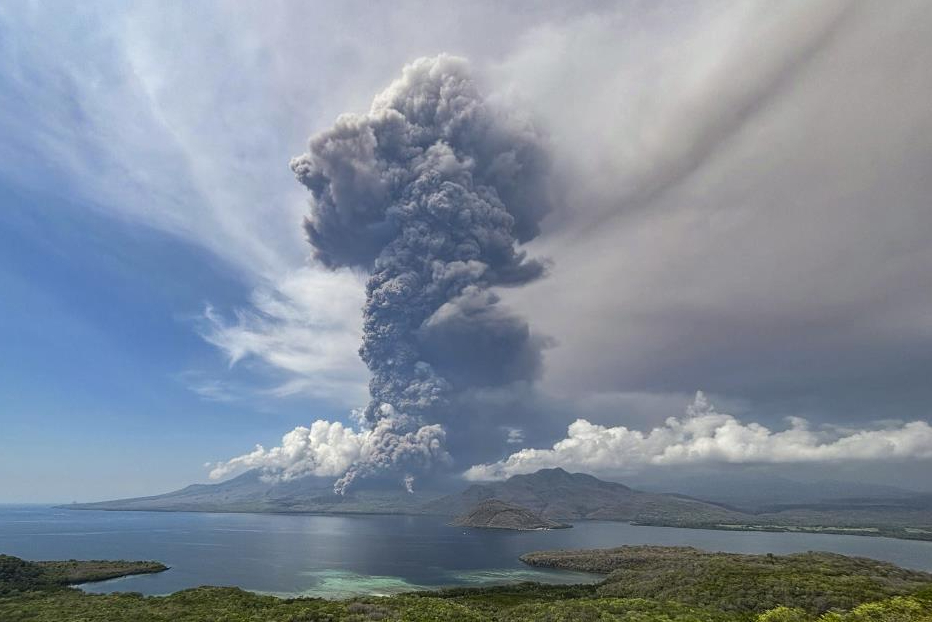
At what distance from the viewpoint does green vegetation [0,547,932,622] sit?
288ft

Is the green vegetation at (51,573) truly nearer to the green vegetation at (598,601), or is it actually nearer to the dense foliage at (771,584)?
the green vegetation at (598,601)

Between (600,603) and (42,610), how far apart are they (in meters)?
120

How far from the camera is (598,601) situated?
104750 mm

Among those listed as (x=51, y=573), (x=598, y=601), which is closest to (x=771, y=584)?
(x=598, y=601)

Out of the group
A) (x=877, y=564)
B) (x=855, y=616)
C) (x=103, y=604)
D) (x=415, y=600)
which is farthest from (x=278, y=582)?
(x=877, y=564)

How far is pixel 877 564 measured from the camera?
6836 inches

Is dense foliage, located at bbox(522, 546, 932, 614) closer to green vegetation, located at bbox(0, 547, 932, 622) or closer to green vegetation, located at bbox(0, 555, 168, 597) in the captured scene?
green vegetation, located at bbox(0, 547, 932, 622)

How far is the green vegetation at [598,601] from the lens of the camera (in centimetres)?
8775

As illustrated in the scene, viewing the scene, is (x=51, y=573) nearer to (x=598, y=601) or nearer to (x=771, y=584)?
(x=598, y=601)

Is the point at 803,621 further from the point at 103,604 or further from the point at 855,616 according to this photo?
the point at 103,604

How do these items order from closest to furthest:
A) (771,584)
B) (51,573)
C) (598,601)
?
1. (598,601)
2. (771,584)
3. (51,573)

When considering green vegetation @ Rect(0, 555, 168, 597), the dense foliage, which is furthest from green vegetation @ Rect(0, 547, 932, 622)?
green vegetation @ Rect(0, 555, 168, 597)

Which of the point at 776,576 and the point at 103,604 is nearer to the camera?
the point at 103,604

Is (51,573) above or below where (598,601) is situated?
below
